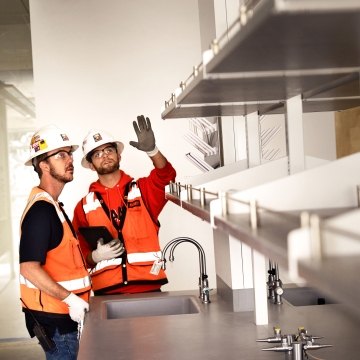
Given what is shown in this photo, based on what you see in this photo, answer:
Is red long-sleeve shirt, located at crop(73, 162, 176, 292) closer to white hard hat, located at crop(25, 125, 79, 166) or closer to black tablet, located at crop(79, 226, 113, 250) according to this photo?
black tablet, located at crop(79, 226, 113, 250)

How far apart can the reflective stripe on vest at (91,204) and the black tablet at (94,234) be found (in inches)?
7.5

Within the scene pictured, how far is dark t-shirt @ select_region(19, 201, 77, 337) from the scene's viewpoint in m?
3.05

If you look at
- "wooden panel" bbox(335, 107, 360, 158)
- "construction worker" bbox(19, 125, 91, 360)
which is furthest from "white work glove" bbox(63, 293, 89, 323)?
"wooden panel" bbox(335, 107, 360, 158)

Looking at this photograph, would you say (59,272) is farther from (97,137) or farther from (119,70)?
(119,70)

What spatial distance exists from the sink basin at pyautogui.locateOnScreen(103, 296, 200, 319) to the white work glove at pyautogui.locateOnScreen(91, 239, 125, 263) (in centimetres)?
33

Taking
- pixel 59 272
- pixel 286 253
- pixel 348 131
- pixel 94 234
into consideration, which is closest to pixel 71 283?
pixel 59 272

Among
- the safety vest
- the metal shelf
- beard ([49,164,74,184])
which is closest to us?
the metal shelf

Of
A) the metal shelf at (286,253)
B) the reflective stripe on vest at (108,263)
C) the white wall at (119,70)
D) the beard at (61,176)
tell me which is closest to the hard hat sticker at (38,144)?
the beard at (61,176)

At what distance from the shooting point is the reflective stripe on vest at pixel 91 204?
4047 mm

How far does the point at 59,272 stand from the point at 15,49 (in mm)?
3296

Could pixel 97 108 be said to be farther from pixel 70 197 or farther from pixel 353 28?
pixel 353 28

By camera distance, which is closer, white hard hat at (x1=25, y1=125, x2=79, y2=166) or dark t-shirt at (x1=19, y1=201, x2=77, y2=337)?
Answer: dark t-shirt at (x1=19, y1=201, x2=77, y2=337)

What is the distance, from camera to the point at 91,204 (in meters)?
4.05

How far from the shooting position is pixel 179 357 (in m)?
2.37
